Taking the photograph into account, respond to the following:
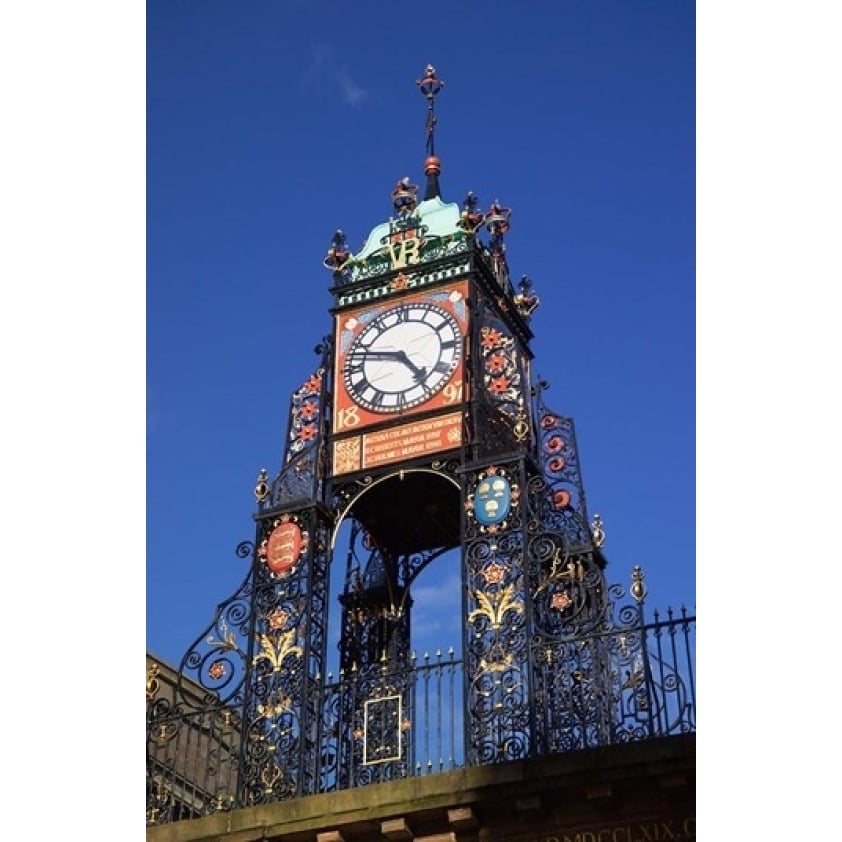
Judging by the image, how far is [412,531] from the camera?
15367 mm

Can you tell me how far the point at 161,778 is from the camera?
13.1 m

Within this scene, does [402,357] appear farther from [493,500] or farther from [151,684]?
[151,684]

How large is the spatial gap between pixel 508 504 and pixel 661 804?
3.26 meters

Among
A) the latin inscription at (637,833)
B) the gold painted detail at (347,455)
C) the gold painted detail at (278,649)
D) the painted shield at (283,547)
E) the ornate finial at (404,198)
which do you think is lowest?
the latin inscription at (637,833)

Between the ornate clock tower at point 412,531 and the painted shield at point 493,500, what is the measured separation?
0.01 meters

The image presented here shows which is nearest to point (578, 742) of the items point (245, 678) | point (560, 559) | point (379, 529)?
point (560, 559)

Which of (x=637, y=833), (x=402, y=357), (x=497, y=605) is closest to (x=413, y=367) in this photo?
(x=402, y=357)

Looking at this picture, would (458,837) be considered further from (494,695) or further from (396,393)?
(396,393)

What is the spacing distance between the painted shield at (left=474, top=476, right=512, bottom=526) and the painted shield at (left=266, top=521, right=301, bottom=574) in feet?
6.00

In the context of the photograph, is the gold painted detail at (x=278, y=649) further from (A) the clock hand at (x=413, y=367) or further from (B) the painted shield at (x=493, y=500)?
(A) the clock hand at (x=413, y=367)

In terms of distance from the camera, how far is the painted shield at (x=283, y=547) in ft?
45.4

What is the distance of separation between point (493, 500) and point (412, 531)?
7.67ft

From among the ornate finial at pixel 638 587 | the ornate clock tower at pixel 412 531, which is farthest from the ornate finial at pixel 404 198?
the ornate finial at pixel 638 587

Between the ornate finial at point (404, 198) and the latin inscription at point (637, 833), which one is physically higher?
the ornate finial at point (404, 198)
